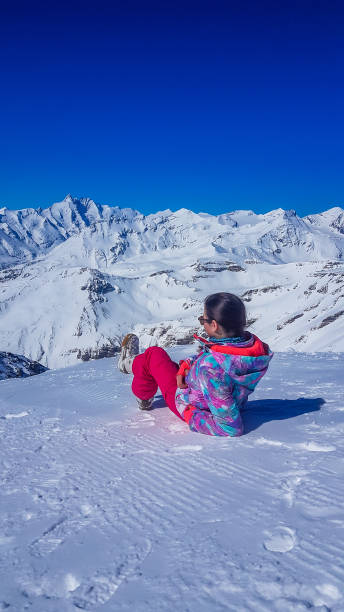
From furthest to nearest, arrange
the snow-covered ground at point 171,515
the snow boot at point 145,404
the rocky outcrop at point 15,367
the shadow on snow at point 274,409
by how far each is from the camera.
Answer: the rocky outcrop at point 15,367
the snow boot at point 145,404
the shadow on snow at point 274,409
the snow-covered ground at point 171,515

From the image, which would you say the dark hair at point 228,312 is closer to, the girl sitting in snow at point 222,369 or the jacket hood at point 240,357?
the girl sitting in snow at point 222,369

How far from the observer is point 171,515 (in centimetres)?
224

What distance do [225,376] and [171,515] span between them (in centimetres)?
Result: 145

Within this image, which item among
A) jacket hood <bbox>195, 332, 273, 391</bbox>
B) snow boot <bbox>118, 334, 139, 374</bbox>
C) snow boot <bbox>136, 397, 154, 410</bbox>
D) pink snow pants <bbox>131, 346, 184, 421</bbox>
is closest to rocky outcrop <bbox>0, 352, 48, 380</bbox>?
snow boot <bbox>118, 334, 139, 374</bbox>

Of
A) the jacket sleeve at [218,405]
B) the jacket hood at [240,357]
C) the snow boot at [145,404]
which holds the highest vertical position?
the jacket hood at [240,357]

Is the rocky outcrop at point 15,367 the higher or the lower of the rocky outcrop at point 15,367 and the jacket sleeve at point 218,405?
the lower

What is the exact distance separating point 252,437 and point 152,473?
110 cm

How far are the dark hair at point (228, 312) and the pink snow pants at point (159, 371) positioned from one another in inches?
36.4

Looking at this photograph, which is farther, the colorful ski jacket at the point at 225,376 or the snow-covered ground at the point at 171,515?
the colorful ski jacket at the point at 225,376

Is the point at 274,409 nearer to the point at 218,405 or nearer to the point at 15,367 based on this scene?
the point at 218,405

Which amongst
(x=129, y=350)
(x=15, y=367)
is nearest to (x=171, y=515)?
(x=129, y=350)

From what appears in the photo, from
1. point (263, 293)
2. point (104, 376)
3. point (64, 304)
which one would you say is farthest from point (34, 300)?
point (104, 376)

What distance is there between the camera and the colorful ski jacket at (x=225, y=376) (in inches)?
137

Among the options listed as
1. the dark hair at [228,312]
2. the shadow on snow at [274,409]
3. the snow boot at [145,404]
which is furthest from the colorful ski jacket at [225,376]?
the snow boot at [145,404]
